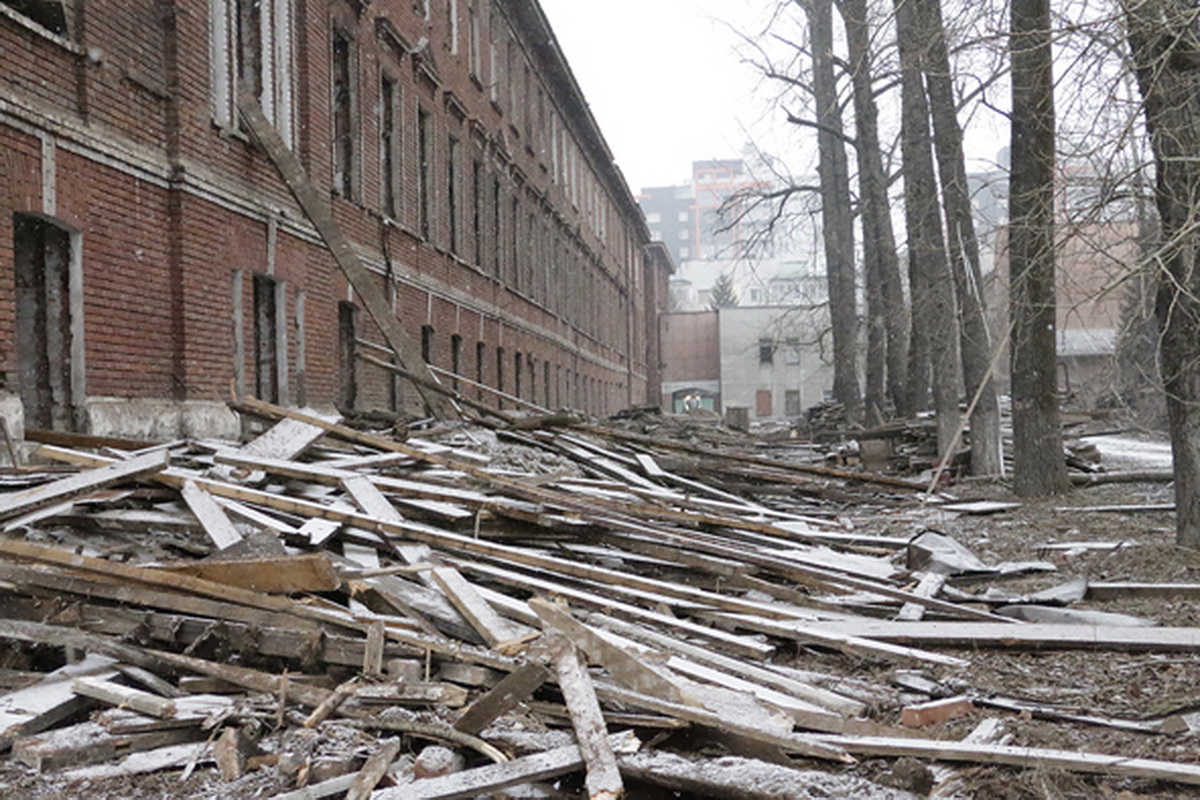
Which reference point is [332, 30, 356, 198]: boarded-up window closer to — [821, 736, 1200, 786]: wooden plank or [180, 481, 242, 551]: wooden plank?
[180, 481, 242, 551]: wooden plank

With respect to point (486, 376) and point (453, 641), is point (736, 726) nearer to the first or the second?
point (453, 641)

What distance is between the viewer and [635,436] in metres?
11.9

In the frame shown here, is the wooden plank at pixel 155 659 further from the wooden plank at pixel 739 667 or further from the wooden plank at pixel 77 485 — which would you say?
the wooden plank at pixel 739 667

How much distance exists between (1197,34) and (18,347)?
30.2 ft

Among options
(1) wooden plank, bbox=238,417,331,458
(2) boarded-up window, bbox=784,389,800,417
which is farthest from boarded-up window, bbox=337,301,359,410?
(2) boarded-up window, bbox=784,389,800,417

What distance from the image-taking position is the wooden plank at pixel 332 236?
11.3 metres

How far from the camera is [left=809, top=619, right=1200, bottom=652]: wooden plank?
513 cm

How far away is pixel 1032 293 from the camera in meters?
11.1

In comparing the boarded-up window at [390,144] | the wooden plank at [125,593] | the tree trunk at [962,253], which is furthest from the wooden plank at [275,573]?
the boarded-up window at [390,144]

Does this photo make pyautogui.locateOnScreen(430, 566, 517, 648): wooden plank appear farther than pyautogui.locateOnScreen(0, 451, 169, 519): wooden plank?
No

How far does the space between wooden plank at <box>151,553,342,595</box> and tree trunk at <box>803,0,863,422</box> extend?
20.6 m

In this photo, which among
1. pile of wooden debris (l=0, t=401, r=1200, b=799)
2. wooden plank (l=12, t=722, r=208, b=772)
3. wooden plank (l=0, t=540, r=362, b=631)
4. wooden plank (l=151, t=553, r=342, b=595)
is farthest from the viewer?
wooden plank (l=151, t=553, r=342, b=595)

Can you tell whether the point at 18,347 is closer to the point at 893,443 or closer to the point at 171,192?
the point at 171,192

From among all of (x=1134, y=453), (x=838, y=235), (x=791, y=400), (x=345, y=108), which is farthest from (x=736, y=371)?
(x=345, y=108)
